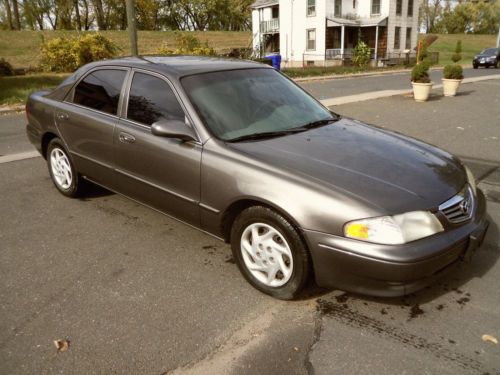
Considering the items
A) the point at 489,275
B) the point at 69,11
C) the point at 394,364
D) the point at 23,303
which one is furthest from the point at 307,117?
the point at 69,11

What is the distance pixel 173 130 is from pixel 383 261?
5.76 feet

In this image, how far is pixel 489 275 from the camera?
331cm

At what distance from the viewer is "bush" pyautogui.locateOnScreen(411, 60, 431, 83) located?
12365 millimetres

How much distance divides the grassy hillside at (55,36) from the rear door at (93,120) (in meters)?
23.9

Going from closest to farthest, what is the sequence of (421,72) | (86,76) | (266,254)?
1. (266,254)
2. (86,76)
3. (421,72)

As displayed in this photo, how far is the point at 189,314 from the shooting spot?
9.54ft

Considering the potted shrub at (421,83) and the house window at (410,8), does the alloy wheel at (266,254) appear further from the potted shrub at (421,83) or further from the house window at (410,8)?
the house window at (410,8)

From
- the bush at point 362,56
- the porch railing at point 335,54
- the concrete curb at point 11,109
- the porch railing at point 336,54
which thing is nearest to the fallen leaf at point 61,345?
the concrete curb at point 11,109

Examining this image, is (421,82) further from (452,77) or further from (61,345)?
(61,345)

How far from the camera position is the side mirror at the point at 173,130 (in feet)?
10.6

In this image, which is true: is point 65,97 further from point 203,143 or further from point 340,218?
point 340,218

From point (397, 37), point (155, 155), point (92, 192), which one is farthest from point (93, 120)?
point (397, 37)

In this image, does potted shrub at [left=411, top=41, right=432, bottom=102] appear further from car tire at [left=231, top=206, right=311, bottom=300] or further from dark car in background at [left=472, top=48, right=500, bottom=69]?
dark car in background at [left=472, top=48, right=500, bottom=69]

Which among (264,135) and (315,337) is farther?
(264,135)
